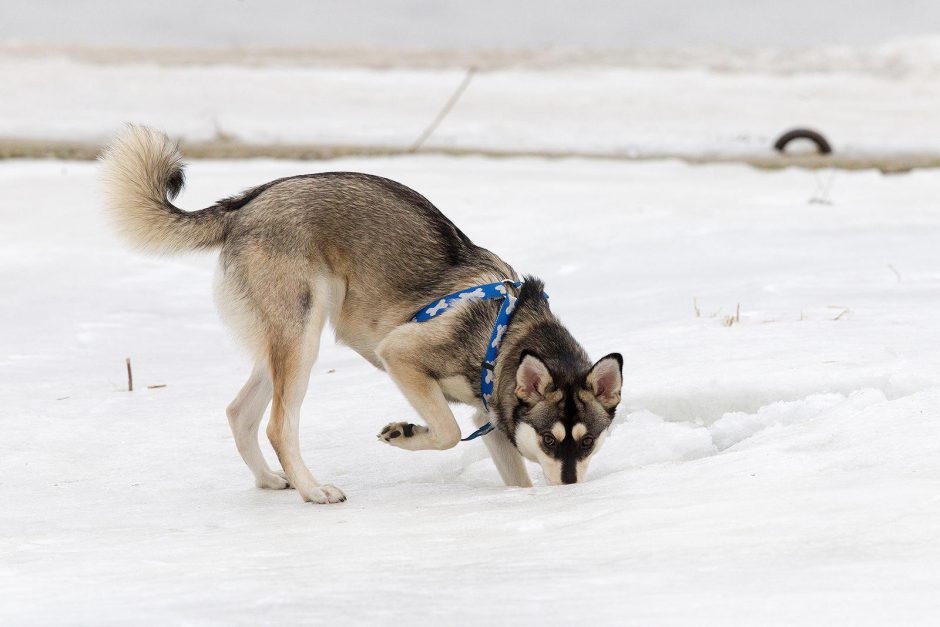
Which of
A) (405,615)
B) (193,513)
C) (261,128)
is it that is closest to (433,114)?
(261,128)

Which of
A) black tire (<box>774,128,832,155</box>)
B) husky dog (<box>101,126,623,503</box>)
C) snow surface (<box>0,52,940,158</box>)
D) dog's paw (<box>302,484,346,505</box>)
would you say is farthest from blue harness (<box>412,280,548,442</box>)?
snow surface (<box>0,52,940,158</box>)

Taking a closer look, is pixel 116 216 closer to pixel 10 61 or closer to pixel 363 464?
pixel 363 464

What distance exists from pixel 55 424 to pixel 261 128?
10354 mm

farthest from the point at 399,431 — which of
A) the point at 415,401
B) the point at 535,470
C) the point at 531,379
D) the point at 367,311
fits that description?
the point at 535,470

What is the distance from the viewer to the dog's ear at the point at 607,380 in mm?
4289

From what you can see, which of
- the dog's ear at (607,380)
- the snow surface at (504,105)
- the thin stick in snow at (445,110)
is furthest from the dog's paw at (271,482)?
the snow surface at (504,105)

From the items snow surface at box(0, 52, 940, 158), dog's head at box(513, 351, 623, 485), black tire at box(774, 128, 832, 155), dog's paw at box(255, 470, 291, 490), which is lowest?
snow surface at box(0, 52, 940, 158)

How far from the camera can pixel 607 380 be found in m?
4.39

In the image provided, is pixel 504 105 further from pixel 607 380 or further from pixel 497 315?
pixel 607 380

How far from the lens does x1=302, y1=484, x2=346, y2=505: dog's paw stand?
4312 mm

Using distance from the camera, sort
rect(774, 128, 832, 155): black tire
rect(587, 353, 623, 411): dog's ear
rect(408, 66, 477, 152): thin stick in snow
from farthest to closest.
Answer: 1. rect(408, 66, 477, 152): thin stick in snow
2. rect(774, 128, 832, 155): black tire
3. rect(587, 353, 623, 411): dog's ear

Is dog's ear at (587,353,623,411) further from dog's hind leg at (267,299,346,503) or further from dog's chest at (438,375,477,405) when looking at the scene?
dog's hind leg at (267,299,346,503)

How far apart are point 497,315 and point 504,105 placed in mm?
12272

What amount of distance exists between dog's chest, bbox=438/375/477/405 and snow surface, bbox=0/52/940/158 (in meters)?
9.70
